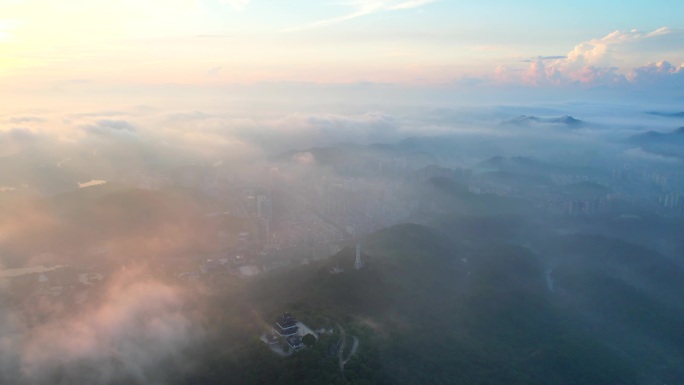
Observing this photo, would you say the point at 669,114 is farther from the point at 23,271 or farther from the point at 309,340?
the point at 23,271

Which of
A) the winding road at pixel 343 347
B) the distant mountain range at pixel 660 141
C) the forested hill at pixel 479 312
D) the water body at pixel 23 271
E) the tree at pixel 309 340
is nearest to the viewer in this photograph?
the winding road at pixel 343 347

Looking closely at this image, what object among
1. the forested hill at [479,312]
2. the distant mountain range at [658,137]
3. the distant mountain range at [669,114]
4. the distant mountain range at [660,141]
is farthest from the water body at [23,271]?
the distant mountain range at [669,114]

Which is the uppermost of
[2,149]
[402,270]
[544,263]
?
[2,149]

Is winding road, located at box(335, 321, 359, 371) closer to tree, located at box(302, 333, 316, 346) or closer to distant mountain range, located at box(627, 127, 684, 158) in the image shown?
tree, located at box(302, 333, 316, 346)

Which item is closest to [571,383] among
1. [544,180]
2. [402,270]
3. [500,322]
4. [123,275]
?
[500,322]

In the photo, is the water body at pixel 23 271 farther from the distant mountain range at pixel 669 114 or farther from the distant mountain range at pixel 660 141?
the distant mountain range at pixel 669 114

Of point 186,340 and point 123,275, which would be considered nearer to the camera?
point 186,340

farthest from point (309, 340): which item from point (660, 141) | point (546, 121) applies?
point (546, 121)

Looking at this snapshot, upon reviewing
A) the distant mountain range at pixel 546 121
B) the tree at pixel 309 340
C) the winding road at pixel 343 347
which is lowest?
the distant mountain range at pixel 546 121

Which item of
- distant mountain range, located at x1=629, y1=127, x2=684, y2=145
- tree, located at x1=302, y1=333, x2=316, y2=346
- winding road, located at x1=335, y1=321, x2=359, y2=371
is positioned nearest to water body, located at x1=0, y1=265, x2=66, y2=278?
tree, located at x1=302, y1=333, x2=316, y2=346

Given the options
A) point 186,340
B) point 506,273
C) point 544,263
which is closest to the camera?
point 186,340

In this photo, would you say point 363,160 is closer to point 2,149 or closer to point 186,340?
point 2,149
